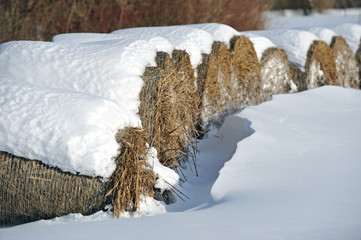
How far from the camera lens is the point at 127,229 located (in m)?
2.32

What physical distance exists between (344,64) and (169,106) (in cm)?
462

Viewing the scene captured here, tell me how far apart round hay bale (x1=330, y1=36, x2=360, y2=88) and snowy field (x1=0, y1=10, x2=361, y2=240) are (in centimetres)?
274

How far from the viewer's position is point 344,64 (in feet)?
23.5

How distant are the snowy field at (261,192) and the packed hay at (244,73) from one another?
0.64 m

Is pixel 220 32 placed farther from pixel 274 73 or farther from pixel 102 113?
pixel 102 113

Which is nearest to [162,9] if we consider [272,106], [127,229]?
[272,106]

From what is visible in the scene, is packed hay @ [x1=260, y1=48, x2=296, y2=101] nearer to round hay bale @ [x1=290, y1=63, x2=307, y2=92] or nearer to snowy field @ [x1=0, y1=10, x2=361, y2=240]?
round hay bale @ [x1=290, y1=63, x2=307, y2=92]

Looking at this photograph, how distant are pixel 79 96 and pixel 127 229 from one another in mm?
956

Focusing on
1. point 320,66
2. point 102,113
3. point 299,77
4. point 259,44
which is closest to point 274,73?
point 259,44

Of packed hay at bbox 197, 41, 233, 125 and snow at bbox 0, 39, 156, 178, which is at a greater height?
snow at bbox 0, 39, 156, 178

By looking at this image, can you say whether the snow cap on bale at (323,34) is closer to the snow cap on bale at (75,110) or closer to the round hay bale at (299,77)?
the round hay bale at (299,77)

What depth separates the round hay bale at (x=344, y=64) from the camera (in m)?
7.01

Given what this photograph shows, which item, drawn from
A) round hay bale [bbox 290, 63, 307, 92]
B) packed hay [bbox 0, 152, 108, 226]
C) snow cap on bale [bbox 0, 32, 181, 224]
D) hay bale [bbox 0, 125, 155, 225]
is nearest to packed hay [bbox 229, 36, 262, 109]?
round hay bale [bbox 290, 63, 307, 92]

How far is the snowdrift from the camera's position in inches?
102
